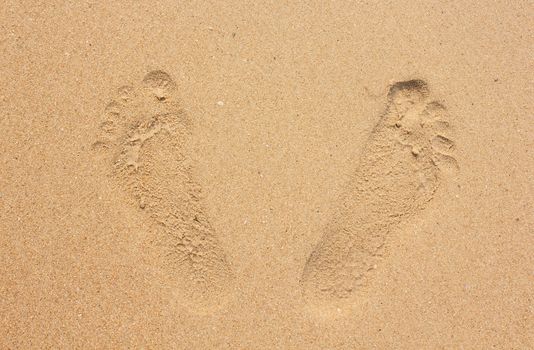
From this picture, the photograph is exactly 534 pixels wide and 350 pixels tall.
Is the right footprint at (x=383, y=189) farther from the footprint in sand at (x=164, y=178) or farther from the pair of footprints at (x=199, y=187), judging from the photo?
the footprint in sand at (x=164, y=178)

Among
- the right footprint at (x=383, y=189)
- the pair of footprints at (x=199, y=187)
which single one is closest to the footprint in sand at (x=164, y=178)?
the pair of footprints at (x=199, y=187)

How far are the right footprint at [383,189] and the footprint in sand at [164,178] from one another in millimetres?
403

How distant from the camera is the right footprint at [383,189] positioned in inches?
61.0

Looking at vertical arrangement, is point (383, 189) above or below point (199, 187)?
above

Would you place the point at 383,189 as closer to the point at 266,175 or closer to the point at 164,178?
the point at 266,175

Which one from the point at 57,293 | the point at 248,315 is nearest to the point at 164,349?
the point at 248,315

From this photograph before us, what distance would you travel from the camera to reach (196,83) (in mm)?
1623

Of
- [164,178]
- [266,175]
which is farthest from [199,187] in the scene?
[266,175]

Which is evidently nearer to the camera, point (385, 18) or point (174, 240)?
point (174, 240)

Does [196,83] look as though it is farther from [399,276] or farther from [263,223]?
[399,276]

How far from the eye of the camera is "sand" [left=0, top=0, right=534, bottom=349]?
1.55m

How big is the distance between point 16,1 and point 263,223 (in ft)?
4.44

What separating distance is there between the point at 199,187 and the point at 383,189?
728 mm

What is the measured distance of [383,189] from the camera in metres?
1.58
